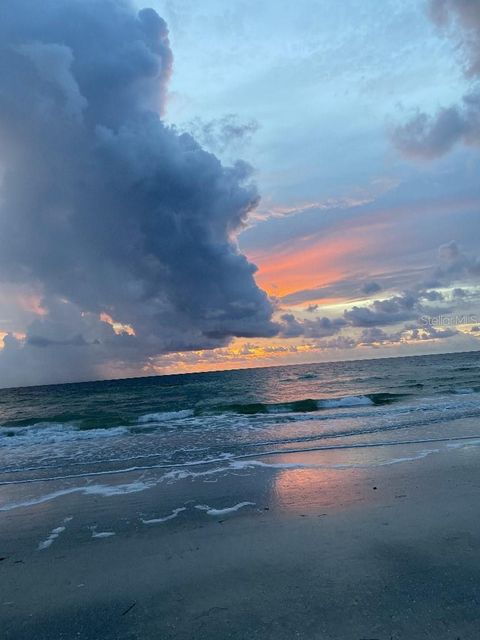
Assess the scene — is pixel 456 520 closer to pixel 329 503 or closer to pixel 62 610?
pixel 329 503

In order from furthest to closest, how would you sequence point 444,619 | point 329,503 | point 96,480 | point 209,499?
point 96,480
point 209,499
point 329,503
point 444,619

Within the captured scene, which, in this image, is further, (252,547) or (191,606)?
(252,547)

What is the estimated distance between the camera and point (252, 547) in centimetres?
611

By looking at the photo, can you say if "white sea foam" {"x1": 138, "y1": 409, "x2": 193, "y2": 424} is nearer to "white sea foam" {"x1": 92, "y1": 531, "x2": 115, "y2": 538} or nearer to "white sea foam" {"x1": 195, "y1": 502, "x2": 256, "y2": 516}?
"white sea foam" {"x1": 195, "y1": 502, "x2": 256, "y2": 516}

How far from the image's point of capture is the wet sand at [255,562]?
13.7 feet

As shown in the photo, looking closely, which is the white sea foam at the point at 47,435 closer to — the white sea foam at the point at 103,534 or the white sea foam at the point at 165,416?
the white sea foam at the point at 165,416

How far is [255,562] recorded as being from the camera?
558cm

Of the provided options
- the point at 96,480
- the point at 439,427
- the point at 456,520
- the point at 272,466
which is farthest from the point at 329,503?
the point at 439,427

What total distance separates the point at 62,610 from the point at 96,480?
267 inches

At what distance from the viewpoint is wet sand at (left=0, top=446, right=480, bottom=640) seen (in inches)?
164

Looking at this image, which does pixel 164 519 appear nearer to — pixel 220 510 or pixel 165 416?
pixel 220 510

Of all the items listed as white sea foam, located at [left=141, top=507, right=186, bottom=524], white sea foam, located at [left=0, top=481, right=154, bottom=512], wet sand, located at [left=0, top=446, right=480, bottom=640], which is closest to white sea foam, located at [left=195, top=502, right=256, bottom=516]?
wet sand, located at [left=0, top=446, right=480, bottom=640]

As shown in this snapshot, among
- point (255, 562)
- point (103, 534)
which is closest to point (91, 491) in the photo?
point (103, 534)

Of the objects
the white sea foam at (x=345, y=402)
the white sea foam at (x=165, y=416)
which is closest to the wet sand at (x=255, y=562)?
the white sea foam at (x=165, y=416)
